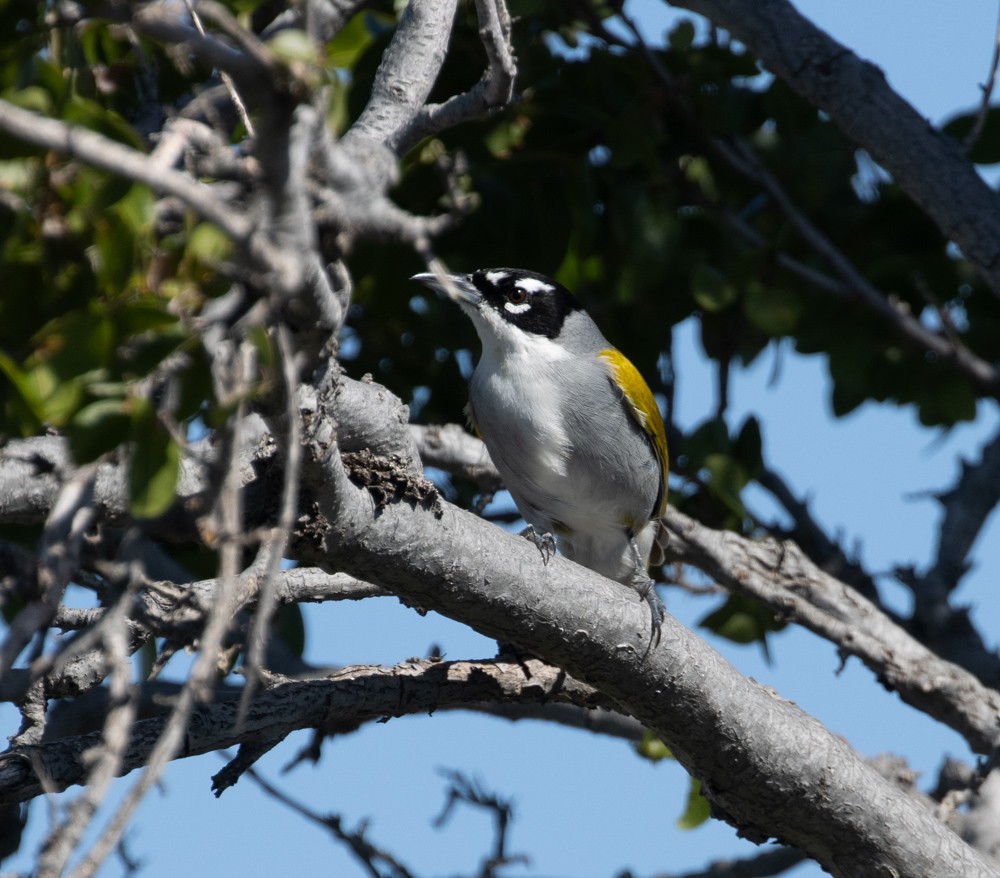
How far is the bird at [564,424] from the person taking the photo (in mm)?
4762

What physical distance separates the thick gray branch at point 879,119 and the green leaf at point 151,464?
335cm

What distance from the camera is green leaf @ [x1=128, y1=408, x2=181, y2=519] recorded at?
65.4 inches

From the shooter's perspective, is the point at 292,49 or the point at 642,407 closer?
the point at 292,49

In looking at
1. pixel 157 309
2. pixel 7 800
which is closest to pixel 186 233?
pixel 157 309

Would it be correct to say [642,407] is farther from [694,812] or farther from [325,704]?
[325,704]

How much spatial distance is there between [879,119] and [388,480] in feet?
8.39

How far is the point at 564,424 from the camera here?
4.77m

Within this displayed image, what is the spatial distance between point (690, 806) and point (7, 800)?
2814 millimetres

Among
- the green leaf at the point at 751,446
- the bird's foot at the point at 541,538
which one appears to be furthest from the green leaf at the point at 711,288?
the bird's foot at the point at 541,538

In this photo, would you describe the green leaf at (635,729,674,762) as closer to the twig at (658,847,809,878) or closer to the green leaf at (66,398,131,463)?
the twig at (658,847,809,878)

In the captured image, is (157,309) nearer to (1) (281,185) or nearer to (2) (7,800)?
(1) (281,185)

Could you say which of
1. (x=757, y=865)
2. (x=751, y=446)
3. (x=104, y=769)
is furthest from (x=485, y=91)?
(x=757, y=865)

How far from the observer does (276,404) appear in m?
2.03

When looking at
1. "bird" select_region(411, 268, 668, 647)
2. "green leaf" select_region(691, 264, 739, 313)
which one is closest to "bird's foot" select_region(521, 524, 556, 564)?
"bird" select_region(411, 268, 668, 647)
